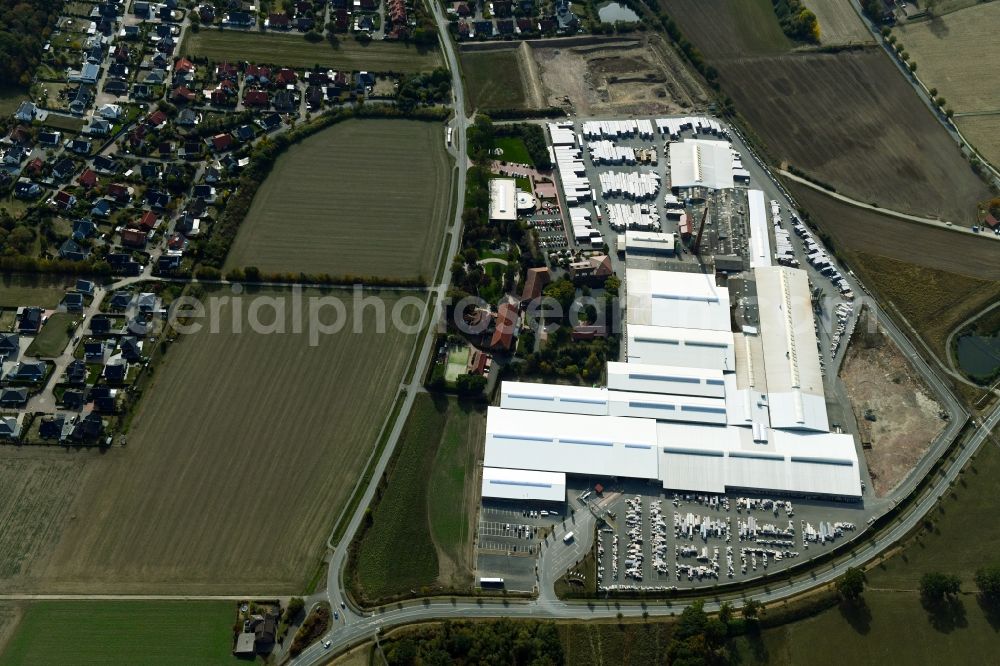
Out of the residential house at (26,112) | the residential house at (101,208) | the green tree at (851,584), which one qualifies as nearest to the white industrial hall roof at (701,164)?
the green tree at (851,584)

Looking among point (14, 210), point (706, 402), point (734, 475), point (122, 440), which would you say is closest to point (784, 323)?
point (706, 402)

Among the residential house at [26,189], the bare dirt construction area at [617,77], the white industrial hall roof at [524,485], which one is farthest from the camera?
the bare dirt construction area at [617,77]

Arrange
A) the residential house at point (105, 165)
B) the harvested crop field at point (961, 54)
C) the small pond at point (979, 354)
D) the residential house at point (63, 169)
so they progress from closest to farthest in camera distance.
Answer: the small pond at point (979, 354)
the residential house at point (63, 169)
the residential house at point (105, 165)
the harvested crop field at point (961, 54)

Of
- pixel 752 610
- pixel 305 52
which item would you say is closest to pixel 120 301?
pixel 305 52

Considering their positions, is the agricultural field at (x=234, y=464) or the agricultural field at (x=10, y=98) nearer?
the agricultural field at (x=234, y=464)

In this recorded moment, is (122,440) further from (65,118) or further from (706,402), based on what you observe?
(706,402)

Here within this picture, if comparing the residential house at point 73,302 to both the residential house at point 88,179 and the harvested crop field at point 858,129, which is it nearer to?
the residential house at point 88,179

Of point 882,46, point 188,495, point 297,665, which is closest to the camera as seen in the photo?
point 297,665

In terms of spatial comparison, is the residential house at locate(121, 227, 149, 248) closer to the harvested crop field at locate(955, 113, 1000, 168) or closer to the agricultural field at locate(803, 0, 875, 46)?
the agricultural field at locate(803, 0, 875, 46)
